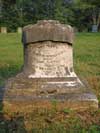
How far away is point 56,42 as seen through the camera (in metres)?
7.58

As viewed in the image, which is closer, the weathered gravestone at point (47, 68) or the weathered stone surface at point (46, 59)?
the weathered gravestone at point (47, 68)

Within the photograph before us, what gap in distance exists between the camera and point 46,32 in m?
7.47

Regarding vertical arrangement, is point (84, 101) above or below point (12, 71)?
above

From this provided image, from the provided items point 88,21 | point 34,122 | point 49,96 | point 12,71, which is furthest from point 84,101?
point 88,21

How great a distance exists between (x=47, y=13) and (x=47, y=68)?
50866 mm

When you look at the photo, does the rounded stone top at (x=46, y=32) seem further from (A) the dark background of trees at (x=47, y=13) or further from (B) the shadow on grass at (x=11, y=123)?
(A) the dark background of trees at (x=47, y=13)

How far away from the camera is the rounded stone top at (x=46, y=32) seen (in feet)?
24.4

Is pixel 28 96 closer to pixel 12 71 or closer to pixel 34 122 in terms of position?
pixel 34 122

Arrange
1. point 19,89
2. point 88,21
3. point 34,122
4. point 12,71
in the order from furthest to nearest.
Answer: point 88,21 < point 12,71 < point 19,89 < point 34,122

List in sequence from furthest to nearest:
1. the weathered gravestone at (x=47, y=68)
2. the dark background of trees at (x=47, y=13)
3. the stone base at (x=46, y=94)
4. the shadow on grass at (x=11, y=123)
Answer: the dark background of trees at (x=47, y=13)
the weathered gravestone at (x=47, y=68)
the stone base at (x=46, y=94)
the shadow on grass at (x=11, y=123)

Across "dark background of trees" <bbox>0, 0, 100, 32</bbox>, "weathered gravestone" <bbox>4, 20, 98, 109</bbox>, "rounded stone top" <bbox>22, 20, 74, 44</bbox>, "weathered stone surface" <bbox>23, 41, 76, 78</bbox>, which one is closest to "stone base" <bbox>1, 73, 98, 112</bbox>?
"weathered gravestone" <bbox>4, 20, 98, 109</bbox>

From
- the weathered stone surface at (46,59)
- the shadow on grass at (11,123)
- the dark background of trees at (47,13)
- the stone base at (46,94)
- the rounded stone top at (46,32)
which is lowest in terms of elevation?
the dark background of trees at (47,13)

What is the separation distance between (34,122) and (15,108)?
2.27 ft

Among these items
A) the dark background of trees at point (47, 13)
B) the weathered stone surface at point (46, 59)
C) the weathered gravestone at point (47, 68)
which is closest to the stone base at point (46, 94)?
the weathered gravestone at point (47, 68)
